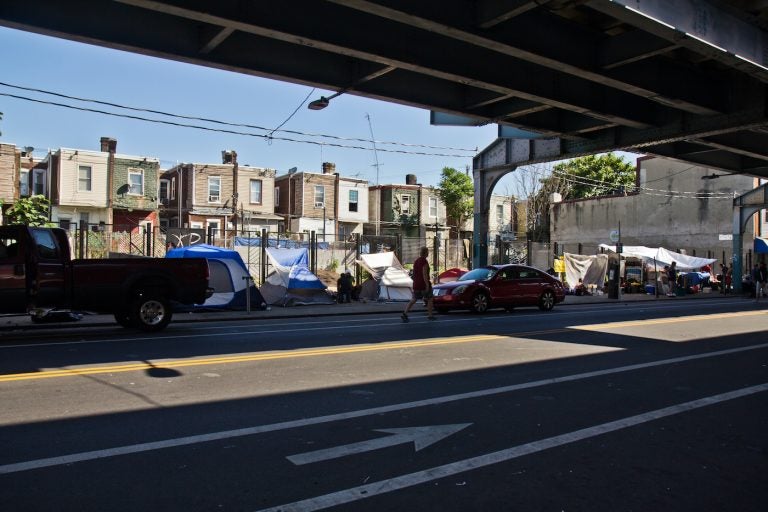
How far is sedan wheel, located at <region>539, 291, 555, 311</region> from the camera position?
18328 mm

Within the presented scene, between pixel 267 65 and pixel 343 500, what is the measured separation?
10.6 m

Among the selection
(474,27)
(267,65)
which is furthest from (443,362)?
(267,65)

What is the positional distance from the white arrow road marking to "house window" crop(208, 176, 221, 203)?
38.1 metres

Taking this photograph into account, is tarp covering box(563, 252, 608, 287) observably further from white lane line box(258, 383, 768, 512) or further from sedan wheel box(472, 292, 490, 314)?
white lane line box(258, 383, 768, 512)

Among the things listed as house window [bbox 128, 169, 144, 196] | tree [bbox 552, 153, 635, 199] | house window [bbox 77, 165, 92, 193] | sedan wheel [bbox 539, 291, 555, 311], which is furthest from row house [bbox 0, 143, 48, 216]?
tree [bbox 552, 153, 635, 199]

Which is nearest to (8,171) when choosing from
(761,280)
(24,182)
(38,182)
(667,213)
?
(38,182)

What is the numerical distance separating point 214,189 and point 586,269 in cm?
2521

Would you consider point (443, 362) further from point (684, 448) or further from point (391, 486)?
point (391, 486)

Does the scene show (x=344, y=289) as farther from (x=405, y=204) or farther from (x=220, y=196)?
(x=405, y=204)

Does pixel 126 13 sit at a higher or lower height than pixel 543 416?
higher

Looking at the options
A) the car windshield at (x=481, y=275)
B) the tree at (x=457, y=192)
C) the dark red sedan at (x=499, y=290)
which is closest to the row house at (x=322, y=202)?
the tree at (x=457, y=192)

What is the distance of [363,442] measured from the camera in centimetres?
493

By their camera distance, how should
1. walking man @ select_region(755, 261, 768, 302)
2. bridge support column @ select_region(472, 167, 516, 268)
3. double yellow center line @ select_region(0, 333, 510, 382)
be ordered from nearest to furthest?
double yellow center line @ select_region(0, 333, 510, 382) < bridge support column @ select_region(472, 167, 516, 268) < walking man @ select_region(755, 261, 768, 302)

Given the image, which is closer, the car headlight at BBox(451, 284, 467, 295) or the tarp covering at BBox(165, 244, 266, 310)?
the car headlight at BBox(451, 284, 467, 295)
